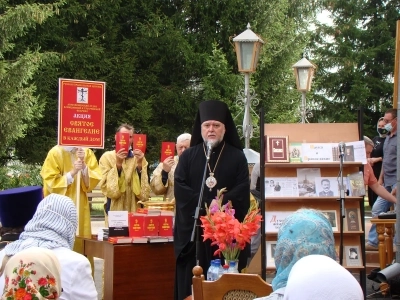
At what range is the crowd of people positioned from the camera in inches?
103

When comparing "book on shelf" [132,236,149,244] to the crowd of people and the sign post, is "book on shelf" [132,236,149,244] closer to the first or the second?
the crowd of people

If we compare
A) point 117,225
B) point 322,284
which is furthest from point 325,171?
point 322,284

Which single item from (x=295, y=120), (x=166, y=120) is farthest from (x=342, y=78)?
(x=166, y=120)

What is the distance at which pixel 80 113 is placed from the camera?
7477mm

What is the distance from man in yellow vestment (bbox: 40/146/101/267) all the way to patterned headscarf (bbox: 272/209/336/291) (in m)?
4.77

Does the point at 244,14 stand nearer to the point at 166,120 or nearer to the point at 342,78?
the point at 166,120

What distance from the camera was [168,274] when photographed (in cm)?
696

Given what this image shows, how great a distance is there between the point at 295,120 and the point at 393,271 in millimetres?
17488

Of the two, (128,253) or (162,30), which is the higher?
(162,30)

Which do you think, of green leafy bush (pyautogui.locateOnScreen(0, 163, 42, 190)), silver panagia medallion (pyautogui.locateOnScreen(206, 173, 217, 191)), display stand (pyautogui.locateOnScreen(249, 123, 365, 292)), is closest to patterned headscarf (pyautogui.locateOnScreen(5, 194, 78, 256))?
silver panagia medallion (pyautogui.locateOnScreen(206, 173, 217, 191))

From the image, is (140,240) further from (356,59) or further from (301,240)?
(356,59)

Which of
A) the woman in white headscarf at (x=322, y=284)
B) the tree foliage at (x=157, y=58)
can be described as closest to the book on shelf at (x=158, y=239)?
the woman in white headscarf at (x=322, y=284)

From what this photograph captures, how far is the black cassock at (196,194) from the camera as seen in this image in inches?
246

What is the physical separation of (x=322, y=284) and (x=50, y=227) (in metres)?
2.08
